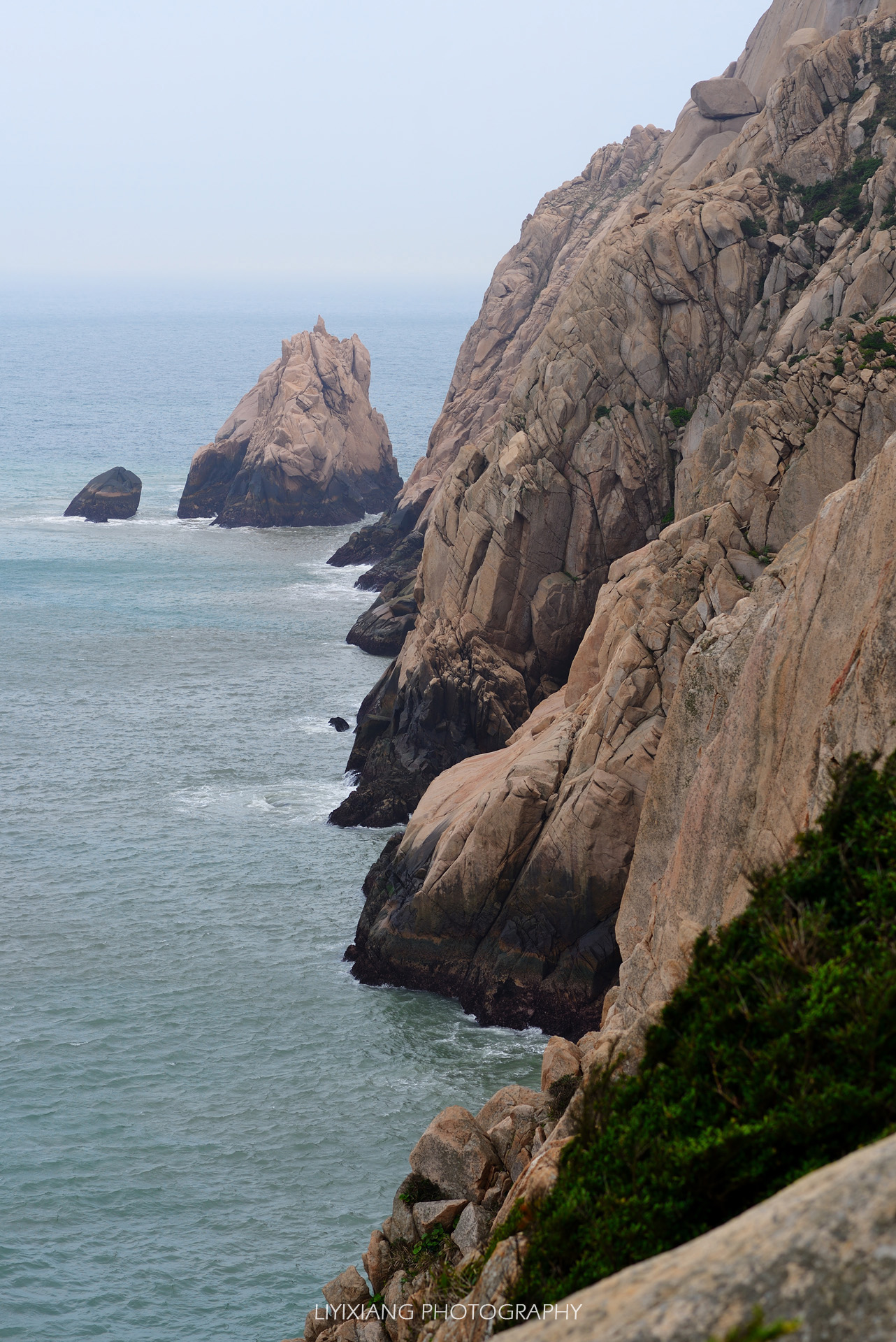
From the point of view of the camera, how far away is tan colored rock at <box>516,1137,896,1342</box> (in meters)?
8.66

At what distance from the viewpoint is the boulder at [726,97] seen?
73562 millimetres

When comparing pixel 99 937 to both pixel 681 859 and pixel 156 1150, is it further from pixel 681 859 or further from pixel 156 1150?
pixel 681 859

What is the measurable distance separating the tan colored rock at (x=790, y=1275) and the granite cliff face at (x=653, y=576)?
1159 centimetres

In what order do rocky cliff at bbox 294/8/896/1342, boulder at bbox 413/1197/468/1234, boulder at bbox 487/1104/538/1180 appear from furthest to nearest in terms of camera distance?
boulder at bbox 487/1104/538/1180 < boulder at bbox 413/1197/468/1234 < rocky cliff at bbox 294/8/896/1342

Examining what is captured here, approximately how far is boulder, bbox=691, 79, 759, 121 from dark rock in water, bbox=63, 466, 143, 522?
244 ft

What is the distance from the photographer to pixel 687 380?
56.9 metres

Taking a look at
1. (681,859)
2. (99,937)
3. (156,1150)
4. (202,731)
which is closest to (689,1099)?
(681,859)

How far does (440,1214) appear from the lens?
890 inches

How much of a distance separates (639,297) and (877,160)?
11810 mm

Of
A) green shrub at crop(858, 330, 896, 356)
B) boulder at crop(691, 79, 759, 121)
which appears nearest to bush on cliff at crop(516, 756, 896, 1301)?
green shrub at crop(858, 330, 896, 356)

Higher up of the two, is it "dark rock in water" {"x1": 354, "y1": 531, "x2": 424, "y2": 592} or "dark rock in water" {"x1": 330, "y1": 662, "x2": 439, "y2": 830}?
"dark rock in water" {"x1": 354, "y1": 531, "x2": 424, "y2": 592}

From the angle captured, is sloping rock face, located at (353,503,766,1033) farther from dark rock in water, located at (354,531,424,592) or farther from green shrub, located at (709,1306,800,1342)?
dark rock in water, located at (354,531,424,592)

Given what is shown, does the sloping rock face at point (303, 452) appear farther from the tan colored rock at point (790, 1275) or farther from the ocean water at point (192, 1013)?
the tan colored rock at point (790, 1275)

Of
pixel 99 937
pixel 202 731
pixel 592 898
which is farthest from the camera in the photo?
pixel 202 731
